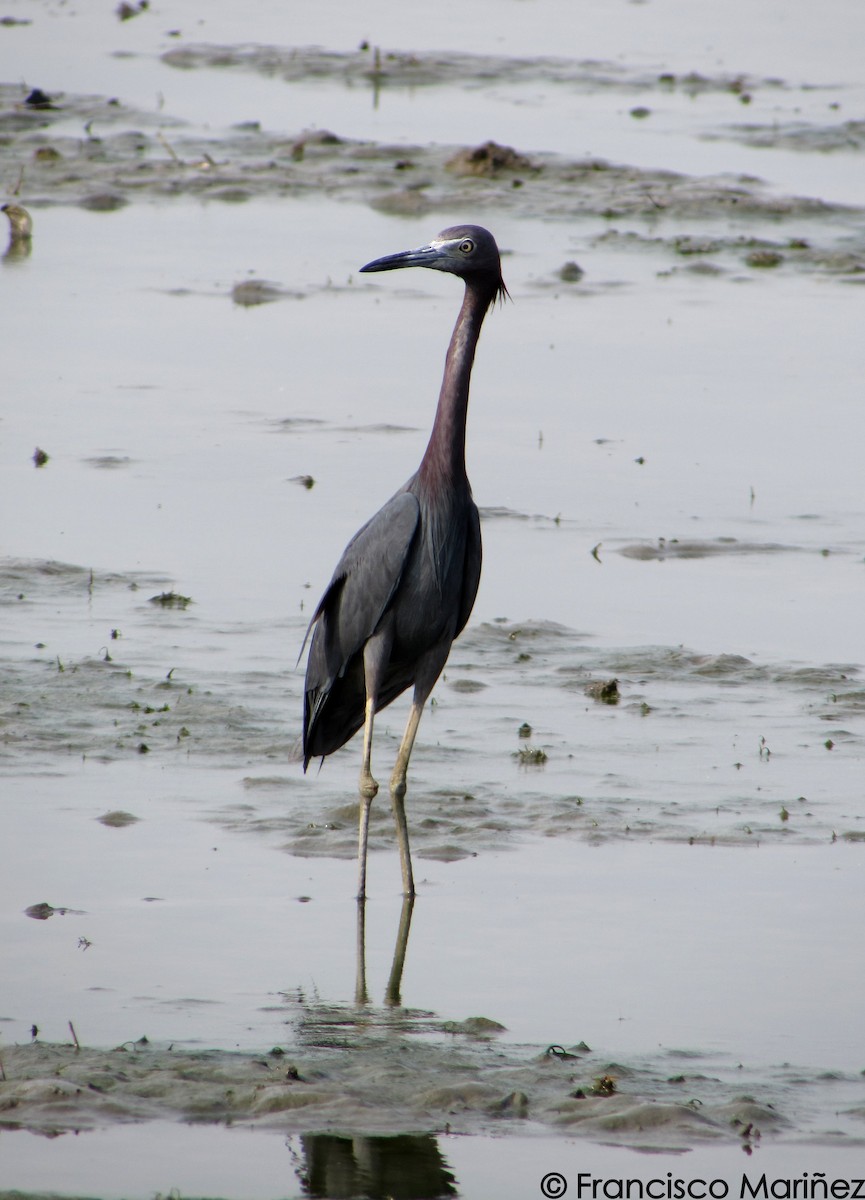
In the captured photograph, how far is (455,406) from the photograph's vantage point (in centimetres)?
656

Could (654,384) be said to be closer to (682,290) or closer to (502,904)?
(682,290)

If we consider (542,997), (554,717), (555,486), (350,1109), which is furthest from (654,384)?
(350,1109)

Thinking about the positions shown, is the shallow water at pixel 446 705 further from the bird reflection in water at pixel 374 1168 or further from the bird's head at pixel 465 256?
the bird's head at pixel 465 256

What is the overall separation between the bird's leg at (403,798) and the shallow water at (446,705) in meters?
0.14

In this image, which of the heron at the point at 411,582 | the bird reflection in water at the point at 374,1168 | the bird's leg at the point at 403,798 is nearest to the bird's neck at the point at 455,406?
the heron at the point at 411,582

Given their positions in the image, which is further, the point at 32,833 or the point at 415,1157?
the point at 32,833

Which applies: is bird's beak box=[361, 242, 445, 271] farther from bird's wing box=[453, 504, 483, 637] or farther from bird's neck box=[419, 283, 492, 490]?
bird's wing box=[453, 504, 483, 637]

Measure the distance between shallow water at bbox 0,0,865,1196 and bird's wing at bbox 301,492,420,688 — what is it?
0.67 m

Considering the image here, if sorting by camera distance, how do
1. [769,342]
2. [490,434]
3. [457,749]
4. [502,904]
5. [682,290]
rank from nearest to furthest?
[502,904] → [457,749] → [490,434] → [769,342] → [682,290]

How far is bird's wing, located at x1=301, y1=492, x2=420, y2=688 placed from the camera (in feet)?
21.1

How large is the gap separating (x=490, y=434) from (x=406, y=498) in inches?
209

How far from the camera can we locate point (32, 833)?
6508 mm

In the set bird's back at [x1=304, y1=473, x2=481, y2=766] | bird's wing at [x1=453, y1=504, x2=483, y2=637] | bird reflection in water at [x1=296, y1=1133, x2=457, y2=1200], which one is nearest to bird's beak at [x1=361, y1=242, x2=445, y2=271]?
bird's back at [x1=304, y1=473, x2=481, y2=766]

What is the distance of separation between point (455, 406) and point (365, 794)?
4.21ft
